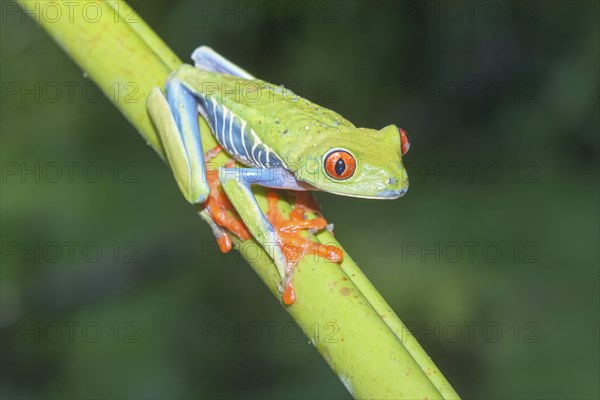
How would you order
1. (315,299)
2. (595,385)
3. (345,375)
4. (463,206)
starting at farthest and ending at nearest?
(463,206), (595,385), (315,299), (345,375)

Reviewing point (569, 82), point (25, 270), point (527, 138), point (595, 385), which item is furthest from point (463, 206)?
point (25, 270)

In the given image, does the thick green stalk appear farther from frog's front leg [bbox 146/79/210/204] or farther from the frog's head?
the frog's head

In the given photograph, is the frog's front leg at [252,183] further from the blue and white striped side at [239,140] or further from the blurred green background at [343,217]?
the blurred green background at [343,217]

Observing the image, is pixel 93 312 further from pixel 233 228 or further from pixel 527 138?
pixel 527 138

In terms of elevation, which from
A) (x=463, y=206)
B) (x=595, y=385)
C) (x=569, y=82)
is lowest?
(x=595, y=385)

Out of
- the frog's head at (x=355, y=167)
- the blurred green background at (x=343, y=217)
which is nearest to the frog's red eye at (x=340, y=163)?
the frog's head at (x=355, y=167)

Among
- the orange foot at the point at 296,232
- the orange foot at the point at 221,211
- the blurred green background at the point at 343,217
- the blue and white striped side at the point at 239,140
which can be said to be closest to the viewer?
the orange foot at the point at 296,232

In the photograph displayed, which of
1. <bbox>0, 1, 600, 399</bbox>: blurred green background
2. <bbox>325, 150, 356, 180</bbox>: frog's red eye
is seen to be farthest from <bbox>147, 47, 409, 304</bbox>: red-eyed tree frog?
<bbox>0, 1, 600, 399</bbox>: blurred green background

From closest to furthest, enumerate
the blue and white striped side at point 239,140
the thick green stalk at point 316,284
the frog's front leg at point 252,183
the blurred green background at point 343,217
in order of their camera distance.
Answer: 1. the thick green stalk at point 316,284
2. the frog's front leg at point 252,183
3. the blue and white striped side at point 239,140
4. the blurred green background at point 343,217
